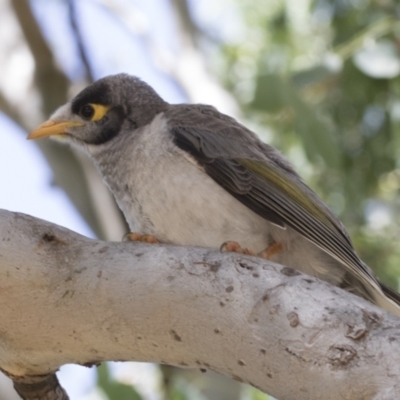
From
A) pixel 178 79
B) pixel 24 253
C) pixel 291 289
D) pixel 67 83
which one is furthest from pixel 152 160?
pixel 178 79

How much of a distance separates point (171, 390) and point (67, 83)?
3293 millimetres

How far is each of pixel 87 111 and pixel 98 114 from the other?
0.09 m

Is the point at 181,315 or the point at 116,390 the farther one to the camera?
the point at 116,390

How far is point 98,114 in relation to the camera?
15.5 ft

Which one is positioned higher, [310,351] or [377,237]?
[377,237]

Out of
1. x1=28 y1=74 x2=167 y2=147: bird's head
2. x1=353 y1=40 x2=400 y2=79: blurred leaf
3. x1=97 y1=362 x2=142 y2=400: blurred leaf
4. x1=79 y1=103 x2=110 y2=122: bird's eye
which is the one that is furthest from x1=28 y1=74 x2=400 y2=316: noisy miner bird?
x1=353 y1=40 x2=400 y2=79: blurred leaf

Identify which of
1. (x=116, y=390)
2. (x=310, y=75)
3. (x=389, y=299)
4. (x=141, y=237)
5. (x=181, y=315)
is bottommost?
(x=181, y=315)

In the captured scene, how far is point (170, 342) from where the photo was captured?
267 cm

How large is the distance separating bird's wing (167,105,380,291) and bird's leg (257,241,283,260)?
0.20m

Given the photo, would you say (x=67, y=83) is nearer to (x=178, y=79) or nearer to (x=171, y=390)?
(x=178, y=79)

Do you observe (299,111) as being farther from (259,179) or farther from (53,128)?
(53,128)

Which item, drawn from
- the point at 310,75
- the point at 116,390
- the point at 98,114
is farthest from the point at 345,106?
the point at 116,390

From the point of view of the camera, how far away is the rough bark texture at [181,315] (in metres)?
2.40

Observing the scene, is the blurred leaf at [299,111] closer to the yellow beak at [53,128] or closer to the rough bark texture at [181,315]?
the yellow beak at [53,128]
